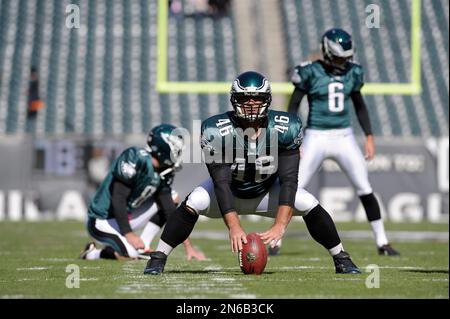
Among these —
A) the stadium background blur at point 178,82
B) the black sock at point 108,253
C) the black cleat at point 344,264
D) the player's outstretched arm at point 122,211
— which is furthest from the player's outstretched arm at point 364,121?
the stadium background blur at point 178,82

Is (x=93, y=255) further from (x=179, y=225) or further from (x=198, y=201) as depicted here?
(x=198, y=201)

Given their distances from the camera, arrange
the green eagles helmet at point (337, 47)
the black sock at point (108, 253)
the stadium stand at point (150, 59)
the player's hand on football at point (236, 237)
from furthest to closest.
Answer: the stadium stand at point (150, 59) < the green eagles helmet at point (337, 47) < the black sock at point (108, 253) < the player's hand on football at point (236, 237)

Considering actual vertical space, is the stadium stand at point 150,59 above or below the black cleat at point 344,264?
above

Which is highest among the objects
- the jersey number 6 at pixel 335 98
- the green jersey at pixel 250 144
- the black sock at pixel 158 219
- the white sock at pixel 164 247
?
the jersey number 6 at pixel 335 98

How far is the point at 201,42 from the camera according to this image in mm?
17750

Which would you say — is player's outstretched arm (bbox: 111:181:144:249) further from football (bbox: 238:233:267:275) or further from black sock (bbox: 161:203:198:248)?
football (bbox: 238:233:267:275)

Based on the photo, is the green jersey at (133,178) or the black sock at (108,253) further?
the black sock at (108,253)

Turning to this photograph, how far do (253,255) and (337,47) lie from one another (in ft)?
8.99

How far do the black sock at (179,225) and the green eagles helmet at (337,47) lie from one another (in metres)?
2.60

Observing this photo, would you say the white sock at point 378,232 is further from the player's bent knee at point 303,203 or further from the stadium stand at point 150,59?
the stadium stand at point 150,59

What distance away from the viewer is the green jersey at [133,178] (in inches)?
269

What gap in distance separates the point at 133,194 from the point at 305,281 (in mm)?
2264

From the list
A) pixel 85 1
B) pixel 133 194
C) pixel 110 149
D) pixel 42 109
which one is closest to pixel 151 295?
pixel 133 194

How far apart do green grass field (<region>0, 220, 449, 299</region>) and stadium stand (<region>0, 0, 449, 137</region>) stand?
663 cm
